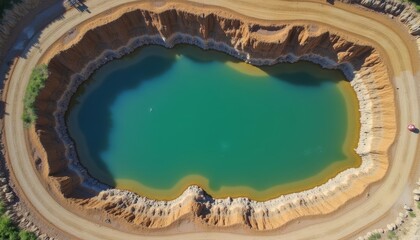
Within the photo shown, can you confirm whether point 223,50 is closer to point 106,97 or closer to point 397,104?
point 106,97

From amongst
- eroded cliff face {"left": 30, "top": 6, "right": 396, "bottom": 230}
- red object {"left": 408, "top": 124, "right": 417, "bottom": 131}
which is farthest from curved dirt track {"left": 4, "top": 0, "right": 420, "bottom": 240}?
eroded cliff face {"left": 30, "top": 6, "right": 396, "bottom": 230}

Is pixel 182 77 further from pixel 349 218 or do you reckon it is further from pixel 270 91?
pixel 349 218

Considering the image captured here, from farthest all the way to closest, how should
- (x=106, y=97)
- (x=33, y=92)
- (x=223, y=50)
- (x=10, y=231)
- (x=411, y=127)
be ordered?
1. (x=106, y=97)
2. (x=223, y=50)
3. (x=411, y=127)
4. (x=33, y=92)
5. (x=10, y=231)

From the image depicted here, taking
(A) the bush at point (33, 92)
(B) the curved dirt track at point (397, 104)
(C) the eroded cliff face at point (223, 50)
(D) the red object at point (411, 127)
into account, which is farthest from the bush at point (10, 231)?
(D) the red object at point (411, 127)

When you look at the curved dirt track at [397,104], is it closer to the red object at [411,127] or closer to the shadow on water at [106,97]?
the red object at [411,127]

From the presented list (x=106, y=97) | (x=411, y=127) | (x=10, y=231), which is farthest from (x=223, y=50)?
(x=10, y=231)

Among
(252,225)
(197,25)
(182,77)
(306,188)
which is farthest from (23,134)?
(306,188)

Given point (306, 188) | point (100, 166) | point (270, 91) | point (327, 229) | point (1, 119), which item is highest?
point (270, 91)
